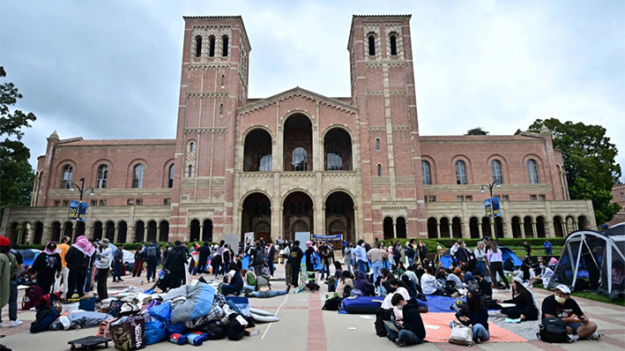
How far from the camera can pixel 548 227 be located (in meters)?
35.5

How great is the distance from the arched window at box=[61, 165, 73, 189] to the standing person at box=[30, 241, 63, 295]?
37.7 metres

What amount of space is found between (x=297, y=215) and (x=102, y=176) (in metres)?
23.6

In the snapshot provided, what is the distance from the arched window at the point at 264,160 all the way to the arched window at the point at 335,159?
6.42m

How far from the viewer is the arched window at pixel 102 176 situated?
4097cm

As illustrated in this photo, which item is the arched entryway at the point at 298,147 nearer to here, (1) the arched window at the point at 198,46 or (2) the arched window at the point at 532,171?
(1) the arched window at the point at 198,46

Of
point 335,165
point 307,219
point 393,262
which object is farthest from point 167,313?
point 335,165

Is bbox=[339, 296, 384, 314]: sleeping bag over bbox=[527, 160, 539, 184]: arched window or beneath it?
beneath

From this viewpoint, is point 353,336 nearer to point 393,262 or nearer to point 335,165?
point 393,262

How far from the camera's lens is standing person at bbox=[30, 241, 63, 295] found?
351 inches

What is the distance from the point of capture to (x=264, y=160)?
38875 mm

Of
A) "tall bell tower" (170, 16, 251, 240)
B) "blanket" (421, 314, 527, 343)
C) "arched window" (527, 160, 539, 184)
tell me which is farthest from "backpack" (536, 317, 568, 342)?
"arched window" (527, 160, 539, 184)

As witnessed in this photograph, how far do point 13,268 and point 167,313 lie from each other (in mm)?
4352

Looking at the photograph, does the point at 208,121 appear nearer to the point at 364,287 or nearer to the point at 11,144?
the point at 11,144

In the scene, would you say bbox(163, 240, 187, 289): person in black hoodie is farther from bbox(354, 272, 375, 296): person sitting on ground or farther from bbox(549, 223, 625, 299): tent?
bbox(549, 223, 625, 299): tent
